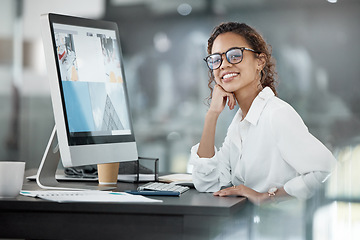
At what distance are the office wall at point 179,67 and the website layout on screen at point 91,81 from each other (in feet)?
7.99

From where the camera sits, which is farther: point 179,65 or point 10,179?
point 179,65

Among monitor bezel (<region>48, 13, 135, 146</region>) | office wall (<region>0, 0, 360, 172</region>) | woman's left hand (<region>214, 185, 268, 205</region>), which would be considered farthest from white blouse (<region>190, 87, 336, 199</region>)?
office wall (<region>0, 0, 360, 172</region>)

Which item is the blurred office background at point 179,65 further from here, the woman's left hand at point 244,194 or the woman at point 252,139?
the woman's left hand at point 244,194

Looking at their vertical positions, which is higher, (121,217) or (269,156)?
(269,156)

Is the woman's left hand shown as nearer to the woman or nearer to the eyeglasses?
the woman

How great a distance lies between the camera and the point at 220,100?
→ 1.76m

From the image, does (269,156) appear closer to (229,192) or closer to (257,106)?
(257,106)

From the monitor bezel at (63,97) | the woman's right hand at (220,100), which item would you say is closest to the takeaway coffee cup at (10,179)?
the monitor bezel at (63,97)

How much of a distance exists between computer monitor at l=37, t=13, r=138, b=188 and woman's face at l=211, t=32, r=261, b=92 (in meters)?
0.34

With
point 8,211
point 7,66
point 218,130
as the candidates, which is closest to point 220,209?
point 8,211

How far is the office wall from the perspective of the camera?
3.99m

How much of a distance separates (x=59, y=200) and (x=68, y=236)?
0.09 meters

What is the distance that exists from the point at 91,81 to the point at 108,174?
32 cm

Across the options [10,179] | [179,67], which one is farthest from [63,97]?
[179,67]
